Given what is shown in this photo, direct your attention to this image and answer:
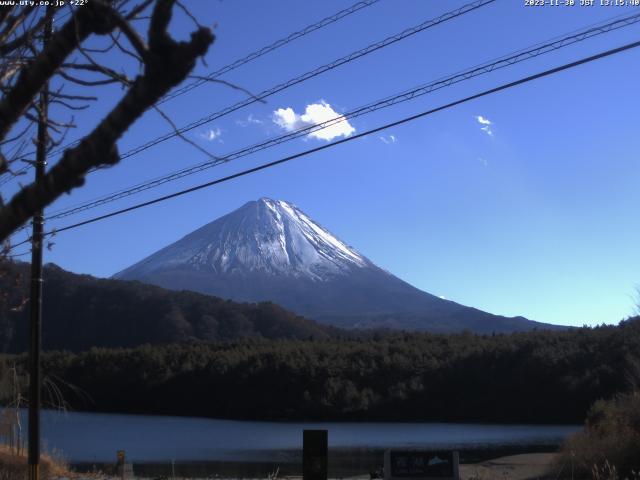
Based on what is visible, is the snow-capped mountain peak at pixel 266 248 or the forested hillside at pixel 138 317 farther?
the snow-capped mountain peak at pixel 266 248

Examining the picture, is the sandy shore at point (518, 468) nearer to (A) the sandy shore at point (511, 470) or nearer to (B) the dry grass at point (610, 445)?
(A) the sandy shore at point (511, 470)

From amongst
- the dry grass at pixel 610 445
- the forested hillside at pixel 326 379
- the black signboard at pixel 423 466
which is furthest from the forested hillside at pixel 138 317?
the black signboard at pixel 423 466

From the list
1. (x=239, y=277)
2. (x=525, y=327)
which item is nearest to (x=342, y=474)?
(x=239, y=277)

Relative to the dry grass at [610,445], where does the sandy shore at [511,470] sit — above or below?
below

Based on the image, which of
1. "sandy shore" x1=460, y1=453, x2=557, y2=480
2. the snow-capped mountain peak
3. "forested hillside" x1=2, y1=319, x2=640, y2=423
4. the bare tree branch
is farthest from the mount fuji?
the bare tree branch

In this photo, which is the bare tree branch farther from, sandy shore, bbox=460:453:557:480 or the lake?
the lake

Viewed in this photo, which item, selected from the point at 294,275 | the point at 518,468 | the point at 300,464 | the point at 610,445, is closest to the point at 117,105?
the point at 610,445

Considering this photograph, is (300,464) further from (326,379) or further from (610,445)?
(326,379)
